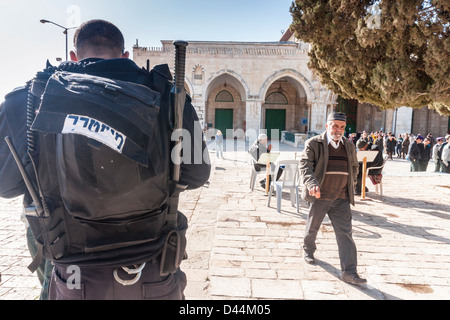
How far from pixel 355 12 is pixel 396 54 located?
1470 mm

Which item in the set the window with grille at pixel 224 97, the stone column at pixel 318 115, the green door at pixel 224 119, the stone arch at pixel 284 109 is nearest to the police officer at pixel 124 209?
the stone column at pixel 318 115

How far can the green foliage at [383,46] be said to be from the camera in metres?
6.55

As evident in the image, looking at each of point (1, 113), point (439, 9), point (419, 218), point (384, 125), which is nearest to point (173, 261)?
point (1, 113)

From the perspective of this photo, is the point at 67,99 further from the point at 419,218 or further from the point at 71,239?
the point at 419,218

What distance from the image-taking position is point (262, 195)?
709cm

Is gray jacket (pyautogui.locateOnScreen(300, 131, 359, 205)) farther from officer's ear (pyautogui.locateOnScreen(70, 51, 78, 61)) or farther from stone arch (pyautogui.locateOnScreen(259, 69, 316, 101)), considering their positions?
stone arch (pyautogui.locateOnScreen(259, 69, 316, 101))

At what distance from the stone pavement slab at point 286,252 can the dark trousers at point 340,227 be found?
219 mm

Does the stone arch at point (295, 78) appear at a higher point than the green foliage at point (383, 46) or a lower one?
higher

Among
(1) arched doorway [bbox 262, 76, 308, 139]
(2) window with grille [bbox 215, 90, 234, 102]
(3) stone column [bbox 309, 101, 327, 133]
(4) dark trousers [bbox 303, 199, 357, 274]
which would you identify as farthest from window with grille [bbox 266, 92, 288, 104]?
(4) dark trousers [bbox 303, 199, 357, 274]

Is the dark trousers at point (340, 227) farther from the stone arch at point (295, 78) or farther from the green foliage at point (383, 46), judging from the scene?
the stone arch at point (295, 78)

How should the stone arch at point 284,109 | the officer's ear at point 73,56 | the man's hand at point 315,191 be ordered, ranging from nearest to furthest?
1. the officer's ear at point 73,56
2. the man's hand at point 315,191
3. the stone arch at point 284,109

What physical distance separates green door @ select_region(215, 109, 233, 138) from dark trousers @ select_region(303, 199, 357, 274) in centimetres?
2504
